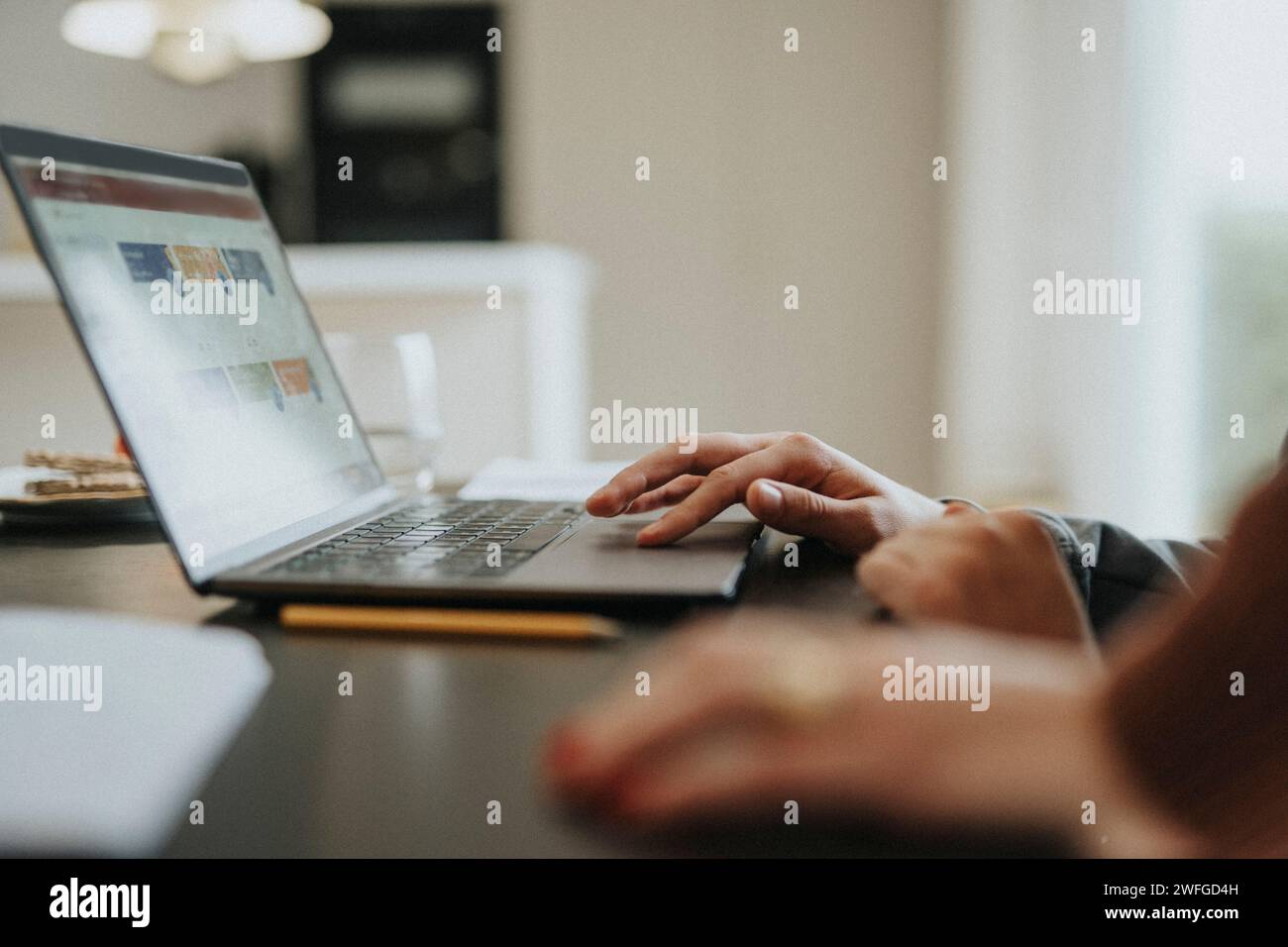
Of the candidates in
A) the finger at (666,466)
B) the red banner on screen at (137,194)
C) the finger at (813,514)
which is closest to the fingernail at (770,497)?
the finger at (813,514)

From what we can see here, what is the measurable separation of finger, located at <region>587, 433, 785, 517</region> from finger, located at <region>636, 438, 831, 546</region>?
16 mm

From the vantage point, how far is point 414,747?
44 centimetres

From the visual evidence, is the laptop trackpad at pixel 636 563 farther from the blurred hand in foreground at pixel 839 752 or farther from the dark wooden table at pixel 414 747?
the blurred hand in foreground at pixel 839 752

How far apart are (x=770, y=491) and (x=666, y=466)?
122mm

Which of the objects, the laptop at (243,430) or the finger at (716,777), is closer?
the finger at (716,777)

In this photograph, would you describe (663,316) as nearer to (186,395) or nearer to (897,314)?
(897,314)

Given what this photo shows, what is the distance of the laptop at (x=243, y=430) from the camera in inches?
24.6

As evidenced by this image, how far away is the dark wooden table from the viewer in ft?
1.17

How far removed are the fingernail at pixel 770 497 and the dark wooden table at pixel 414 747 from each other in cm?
4

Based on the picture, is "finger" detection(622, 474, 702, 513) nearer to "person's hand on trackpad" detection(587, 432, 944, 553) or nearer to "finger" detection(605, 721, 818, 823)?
"person's hand on trackpad" detection(587, 432, 944, 553)

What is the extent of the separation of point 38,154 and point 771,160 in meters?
3.21

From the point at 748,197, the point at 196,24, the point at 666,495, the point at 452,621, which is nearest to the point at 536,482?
the point at 666,495

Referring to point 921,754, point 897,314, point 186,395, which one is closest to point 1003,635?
point 921,754

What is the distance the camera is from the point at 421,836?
0.36 m
